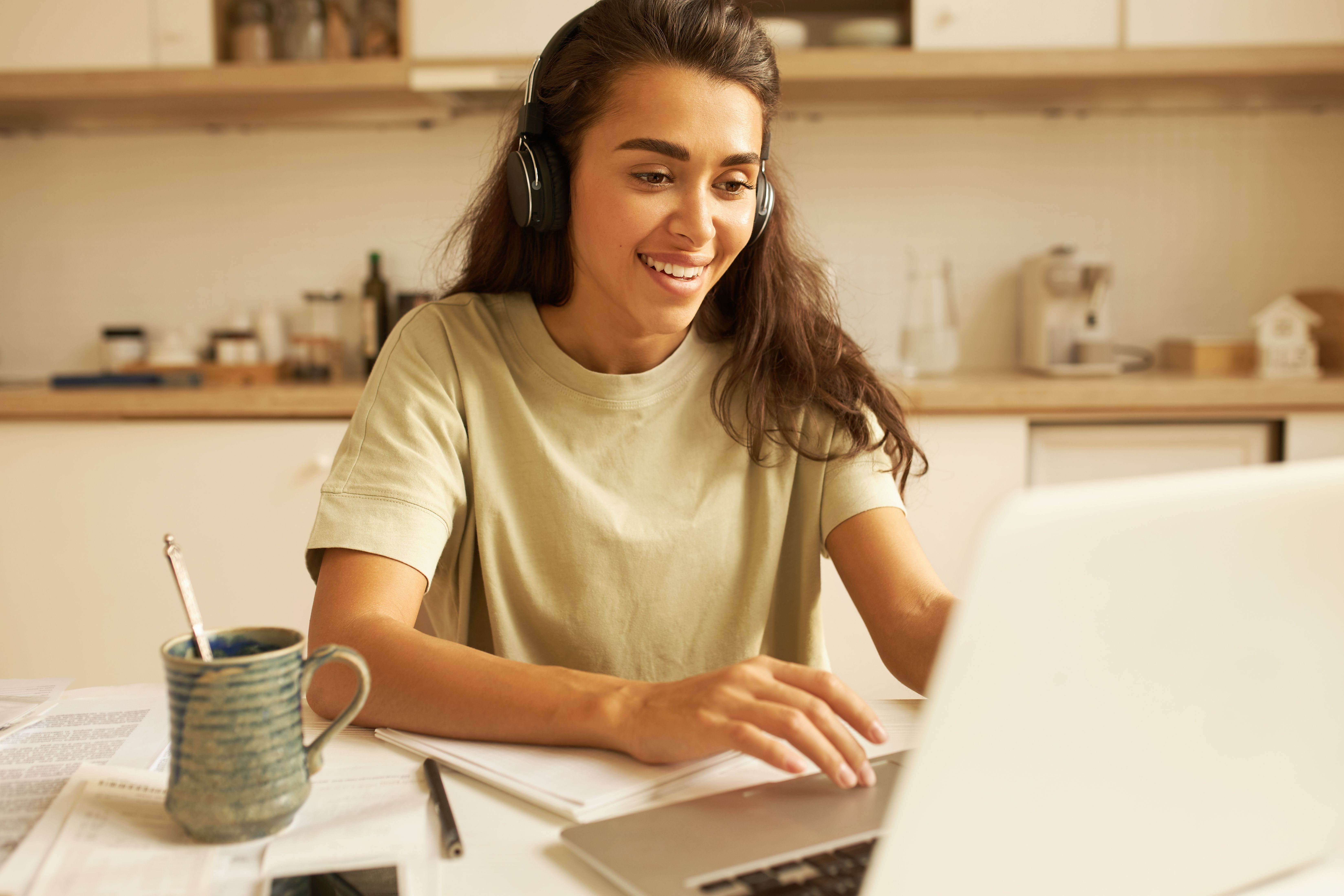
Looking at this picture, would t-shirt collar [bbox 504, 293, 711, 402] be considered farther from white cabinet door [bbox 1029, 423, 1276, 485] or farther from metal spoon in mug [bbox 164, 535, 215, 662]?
white cabinet door [bbox 1029, 423, 1276, 485]

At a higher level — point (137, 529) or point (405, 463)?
point (405, 463)

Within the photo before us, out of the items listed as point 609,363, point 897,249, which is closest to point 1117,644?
point 609,363

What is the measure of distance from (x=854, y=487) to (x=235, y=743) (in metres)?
0.72

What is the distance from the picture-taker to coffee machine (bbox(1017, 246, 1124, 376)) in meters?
2.50

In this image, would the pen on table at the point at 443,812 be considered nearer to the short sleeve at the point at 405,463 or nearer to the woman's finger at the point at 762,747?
the woman's finger at the point at 762,747

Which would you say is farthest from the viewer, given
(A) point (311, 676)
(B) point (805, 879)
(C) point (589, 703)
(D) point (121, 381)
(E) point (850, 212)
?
(E) point (850, 212)

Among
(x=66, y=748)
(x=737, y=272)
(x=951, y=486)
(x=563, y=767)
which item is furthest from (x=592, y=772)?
(x=951, y=486)

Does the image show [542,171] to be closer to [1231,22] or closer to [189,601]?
[189,601]

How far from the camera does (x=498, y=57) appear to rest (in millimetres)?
2391

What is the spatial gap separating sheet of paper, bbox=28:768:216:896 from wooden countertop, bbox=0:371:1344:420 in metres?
1.63

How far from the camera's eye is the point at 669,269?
3.79 ft

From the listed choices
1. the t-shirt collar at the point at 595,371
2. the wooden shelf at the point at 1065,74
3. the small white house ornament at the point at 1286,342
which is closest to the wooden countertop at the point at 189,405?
the t-shirt collar at the point at 595,371

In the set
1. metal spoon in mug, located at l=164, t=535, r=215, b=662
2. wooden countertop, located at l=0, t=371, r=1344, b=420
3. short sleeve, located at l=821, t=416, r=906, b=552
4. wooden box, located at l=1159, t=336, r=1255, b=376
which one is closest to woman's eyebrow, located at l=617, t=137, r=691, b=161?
short sleeve, located at l=821, t=416, r=906, b=552

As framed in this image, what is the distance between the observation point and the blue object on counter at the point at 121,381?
245 centimetres
